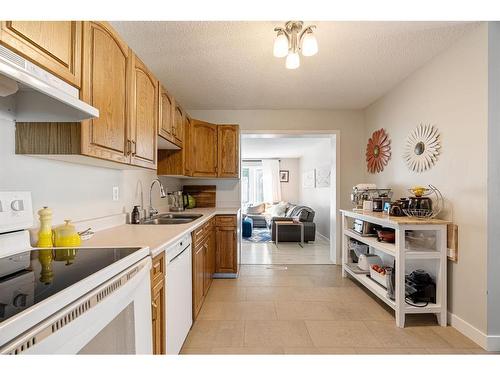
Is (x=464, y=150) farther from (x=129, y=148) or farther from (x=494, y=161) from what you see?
(x=129, y=148)

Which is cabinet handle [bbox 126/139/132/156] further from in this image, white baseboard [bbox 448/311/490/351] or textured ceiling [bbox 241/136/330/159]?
textured ceiling [bbox 241/136/330/159]

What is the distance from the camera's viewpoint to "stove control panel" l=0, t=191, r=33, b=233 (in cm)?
109

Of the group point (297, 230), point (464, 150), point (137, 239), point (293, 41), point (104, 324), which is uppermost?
point (293, 41)

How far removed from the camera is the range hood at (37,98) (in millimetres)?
795

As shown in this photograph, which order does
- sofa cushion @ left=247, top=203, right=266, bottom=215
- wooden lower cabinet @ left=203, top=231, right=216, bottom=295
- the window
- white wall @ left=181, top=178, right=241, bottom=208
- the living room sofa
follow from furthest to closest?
1. the window
2. sofa cushion @ left=247, top=203, right=266, bottom=215
3. the living room sofa
4. white wall @ left=181, top=178, right=241, bottom=208
5. wooden lower cabinet @ left=203, top=231, right=216, bottom=295

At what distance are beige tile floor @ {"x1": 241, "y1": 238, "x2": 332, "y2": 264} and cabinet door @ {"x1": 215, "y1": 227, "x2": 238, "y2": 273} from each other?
0.82 meters

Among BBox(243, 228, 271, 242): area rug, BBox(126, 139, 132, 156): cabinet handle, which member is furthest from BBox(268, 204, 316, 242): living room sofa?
BBox(126, 139, 132, 156): cabinet handle

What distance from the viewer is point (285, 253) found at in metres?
4.70

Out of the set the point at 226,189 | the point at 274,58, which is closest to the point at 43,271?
the point at 274,58

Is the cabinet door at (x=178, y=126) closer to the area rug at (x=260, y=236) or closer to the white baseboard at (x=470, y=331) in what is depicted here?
the white baseboard at (x=470, y=331)

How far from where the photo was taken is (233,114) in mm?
3883

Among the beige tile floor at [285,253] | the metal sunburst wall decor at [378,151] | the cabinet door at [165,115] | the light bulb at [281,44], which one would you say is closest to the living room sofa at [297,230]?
the beige tile floor at [285,253]

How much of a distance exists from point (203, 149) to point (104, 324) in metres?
2.90
